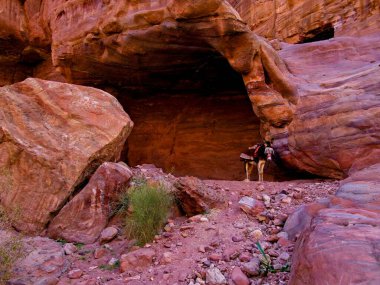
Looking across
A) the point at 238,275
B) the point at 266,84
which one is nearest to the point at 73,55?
the point at 266,84

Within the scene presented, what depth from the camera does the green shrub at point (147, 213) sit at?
4277 millimetres

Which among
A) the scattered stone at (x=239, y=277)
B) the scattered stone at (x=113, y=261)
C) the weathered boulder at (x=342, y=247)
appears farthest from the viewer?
the scattered stone at (x=113, y=261)

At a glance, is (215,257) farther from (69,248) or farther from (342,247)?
(69,248)

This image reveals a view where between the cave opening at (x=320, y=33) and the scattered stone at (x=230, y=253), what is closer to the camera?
the scattered stone at (x=230, y=253)

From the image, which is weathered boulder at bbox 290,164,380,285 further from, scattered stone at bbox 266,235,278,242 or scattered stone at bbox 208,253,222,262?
scattered stone at bbox 208,253,222,262

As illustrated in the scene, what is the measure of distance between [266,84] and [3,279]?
20.5 feet

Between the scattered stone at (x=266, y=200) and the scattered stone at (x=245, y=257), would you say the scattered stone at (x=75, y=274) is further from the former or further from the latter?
the scattered stone at (x=266, y=200)

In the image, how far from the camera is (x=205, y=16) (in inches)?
277

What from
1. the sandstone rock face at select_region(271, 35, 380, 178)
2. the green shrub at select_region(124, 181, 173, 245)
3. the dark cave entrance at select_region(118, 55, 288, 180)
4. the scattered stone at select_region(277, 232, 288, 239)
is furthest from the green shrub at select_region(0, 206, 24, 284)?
the dark cave entrance at select_region(118, 55, 288, 180)

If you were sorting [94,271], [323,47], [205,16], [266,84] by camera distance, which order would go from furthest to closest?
[323,47]
[266,84]
[205,16]
[94,271]

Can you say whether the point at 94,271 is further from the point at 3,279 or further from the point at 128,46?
the point at 128,46

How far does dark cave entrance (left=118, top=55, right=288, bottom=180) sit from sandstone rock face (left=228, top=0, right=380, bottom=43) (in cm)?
445

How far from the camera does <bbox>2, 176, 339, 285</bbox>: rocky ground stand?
3387mm

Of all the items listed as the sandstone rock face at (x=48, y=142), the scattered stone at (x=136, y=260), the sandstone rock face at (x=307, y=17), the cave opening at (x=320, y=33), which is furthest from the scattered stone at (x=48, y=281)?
the cave opening at (x=320, y=33)
